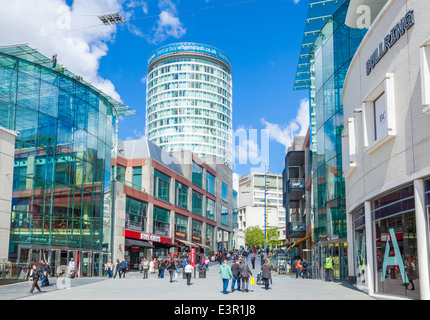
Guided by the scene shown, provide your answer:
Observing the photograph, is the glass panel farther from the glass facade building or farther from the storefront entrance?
the storefront entrance

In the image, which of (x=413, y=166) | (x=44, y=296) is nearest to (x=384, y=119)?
(x=413, y=166)

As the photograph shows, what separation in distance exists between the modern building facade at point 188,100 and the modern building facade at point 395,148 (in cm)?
13836

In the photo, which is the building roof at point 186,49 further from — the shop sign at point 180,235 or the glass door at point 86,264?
the glass door at point 86,264

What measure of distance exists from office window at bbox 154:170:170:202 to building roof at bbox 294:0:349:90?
64.2 ft

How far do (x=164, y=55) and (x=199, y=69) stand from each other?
41.3ft

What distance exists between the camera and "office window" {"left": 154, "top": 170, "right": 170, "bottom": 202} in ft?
185

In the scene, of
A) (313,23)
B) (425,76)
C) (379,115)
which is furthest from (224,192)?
(425,76)

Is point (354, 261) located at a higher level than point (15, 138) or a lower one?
lower

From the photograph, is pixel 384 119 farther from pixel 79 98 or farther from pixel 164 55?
pixel 164 55

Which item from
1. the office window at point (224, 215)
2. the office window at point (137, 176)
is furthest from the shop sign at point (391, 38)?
the office window at point (224, 215)

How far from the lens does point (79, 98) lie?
38.5m

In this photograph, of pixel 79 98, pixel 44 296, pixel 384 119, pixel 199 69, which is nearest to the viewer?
pixel 384 119

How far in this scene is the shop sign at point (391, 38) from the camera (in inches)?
595

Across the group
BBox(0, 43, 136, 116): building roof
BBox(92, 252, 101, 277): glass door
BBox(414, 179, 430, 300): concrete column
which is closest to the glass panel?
BBox(0, 43, 136, 116): building roof
